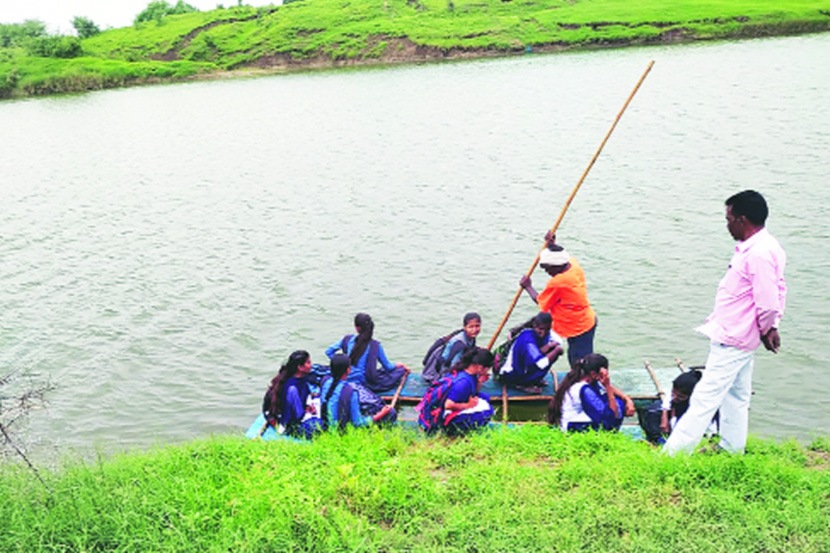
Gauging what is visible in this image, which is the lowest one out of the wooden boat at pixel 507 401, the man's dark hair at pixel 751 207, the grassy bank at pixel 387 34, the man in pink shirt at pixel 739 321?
the wooden boat at pixel 507 401

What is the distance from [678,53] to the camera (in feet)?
168

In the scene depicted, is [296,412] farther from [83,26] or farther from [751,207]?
[83,26]

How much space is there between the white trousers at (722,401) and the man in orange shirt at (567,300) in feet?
8.79

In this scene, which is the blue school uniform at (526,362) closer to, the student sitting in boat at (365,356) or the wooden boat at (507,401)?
the wooden boat at (507,401)

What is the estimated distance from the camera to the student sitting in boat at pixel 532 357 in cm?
978

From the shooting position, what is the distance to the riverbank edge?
59531 millimetres

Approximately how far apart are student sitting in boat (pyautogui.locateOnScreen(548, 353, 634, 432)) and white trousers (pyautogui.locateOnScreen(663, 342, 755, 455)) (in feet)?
3.74

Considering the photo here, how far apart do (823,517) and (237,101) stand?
4880 cm

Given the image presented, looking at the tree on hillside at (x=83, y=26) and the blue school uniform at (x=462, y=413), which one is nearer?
the blue school uniform at (x=462, y=413)

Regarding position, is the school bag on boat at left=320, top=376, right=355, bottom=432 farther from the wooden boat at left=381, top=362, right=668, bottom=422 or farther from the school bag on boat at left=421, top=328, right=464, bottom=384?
the school bag on boat at left=421, top=328, right=464, bottom=384

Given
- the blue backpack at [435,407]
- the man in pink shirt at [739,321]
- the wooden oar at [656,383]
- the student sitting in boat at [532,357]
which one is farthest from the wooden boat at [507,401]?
the man in pink shirt at [739,321]

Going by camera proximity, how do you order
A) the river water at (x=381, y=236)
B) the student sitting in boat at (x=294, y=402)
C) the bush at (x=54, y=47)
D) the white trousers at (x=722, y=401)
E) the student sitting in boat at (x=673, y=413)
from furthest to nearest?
the bush at (x=54, y=47)
the river water at (x=381, y=236)
the student sitting in boat at (x=294, y=402)
the student sitting in boat at (x=673, y=413)
the white trousers at (x=722, y=401)

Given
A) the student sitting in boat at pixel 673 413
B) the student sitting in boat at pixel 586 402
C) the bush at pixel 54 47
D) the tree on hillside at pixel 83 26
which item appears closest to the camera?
the student sitting in boat at pixel 673 413

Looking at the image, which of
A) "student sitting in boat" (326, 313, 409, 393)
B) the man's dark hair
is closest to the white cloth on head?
"student sitting in boat" (326, 313, 409, 393)
